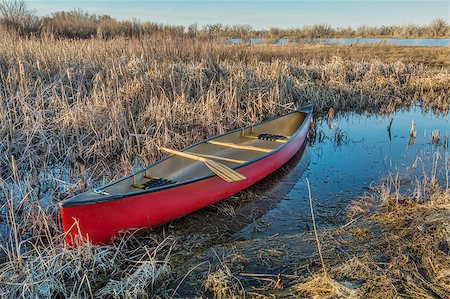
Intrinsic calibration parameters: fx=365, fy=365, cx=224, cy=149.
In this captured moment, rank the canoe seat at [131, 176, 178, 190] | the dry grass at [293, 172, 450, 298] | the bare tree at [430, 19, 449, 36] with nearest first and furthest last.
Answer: the dry grass at [293, 172, 450, 298]
the canoe seat at [131, 176, 178, 190]
the bare tree at [430, 19, 449, 36]

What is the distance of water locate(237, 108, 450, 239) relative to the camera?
13.3 feet

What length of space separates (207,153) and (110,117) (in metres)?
1.73

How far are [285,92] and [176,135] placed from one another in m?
4.11

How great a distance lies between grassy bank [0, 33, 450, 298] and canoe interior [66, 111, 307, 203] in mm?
587

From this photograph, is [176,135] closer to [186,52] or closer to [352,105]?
[186,52]

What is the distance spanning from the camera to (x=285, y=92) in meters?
9.29

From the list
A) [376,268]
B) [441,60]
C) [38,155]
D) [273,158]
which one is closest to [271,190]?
[273,158]

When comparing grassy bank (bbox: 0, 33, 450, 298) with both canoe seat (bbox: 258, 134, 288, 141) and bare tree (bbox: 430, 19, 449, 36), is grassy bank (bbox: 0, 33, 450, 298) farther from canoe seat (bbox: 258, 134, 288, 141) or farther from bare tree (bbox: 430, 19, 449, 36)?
bare tree (bbox: 430, 19, 449, 36)

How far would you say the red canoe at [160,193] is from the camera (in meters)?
3.12

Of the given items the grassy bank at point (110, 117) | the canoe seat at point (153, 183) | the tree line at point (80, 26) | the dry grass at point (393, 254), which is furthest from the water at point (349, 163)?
the tree line at point (80, 26)

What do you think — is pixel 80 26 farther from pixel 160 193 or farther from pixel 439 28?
pixel 439 28

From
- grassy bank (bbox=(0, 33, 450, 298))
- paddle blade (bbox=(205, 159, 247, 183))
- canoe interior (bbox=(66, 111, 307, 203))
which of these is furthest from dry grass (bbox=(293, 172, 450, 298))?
canoe interior (bbox=(66, 111, 307, 203))

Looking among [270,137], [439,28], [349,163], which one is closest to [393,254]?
[349,163]

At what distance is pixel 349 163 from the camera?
19.3ft
